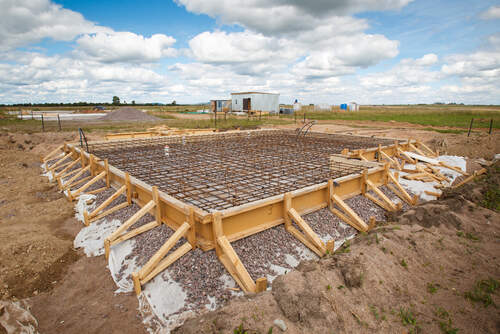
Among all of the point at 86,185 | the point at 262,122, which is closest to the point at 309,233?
the point at 86,185

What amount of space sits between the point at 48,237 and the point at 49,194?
127 inches

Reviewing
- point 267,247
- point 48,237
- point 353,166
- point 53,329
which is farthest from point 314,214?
point 48,237

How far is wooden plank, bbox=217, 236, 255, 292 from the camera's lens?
3.37 metres

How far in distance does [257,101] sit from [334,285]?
3767cm

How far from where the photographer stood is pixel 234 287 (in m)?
3.53

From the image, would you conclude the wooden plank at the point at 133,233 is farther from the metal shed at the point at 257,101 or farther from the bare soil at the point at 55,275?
the metal shed at the point at 257,101

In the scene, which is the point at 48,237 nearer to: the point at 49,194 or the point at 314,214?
the point at 49,194

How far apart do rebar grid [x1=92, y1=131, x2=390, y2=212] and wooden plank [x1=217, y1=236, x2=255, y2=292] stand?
808mm

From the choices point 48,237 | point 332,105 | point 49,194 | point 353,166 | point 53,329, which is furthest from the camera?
point 332,105

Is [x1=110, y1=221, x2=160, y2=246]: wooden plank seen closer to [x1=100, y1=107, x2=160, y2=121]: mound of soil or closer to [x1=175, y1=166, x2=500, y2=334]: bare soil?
[x1=175, y1=166, x2=500, y2=334]: bare soil

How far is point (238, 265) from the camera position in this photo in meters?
3.52

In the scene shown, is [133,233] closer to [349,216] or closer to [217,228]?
[217,228]

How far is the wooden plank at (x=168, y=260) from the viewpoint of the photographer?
363cm

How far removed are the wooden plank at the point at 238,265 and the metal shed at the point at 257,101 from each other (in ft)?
116
